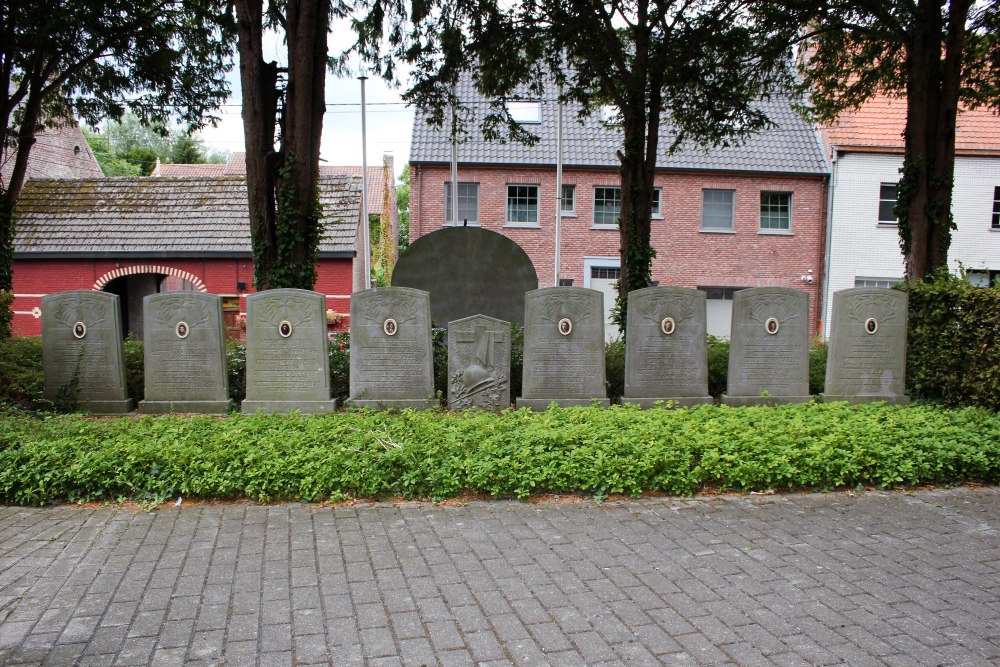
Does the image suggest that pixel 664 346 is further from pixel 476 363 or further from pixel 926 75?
pixel 926 75

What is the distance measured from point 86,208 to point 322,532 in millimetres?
22174

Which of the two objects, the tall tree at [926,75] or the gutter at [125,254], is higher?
the tall tree at [926,75]

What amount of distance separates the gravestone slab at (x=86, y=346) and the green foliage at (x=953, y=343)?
9.54m

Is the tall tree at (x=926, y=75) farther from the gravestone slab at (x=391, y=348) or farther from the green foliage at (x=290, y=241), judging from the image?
the green foliage at (x=290, y=241)

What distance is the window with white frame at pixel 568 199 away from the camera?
2708cm

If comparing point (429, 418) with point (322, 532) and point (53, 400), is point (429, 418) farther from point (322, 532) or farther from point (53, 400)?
point (53, 400)

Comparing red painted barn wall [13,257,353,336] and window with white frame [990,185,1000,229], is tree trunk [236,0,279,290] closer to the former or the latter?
red painted barn wall [13,257,353,336]

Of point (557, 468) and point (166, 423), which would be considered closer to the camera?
point (557, 468)

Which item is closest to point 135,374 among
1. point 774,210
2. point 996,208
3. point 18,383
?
point 18,383

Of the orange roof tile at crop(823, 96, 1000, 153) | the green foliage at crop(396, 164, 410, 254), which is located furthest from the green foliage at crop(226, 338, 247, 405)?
→ the green foliage at crop(396, 164, 410, 254)

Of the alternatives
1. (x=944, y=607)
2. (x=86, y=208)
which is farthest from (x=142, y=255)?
(x=944, y=607)

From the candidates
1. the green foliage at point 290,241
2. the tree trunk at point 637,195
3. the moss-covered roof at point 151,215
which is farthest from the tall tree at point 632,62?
the moss-covered roof at point 151,215

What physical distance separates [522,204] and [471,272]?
582 inches

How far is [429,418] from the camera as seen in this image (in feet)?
22.5
